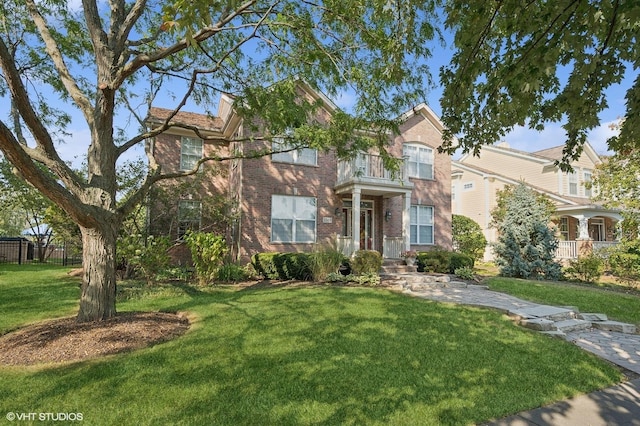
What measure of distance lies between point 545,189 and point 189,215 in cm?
2192

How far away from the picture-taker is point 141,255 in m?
10.5

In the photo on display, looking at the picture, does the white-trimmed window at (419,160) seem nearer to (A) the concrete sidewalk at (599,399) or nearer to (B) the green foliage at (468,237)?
(B) the green foliage at (468,237)

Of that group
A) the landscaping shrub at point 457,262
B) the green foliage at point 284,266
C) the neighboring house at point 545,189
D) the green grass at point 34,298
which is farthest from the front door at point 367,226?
the green grass at point 34,298

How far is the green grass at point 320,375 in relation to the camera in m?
3.22

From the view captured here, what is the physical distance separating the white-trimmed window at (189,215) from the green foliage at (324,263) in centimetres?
522

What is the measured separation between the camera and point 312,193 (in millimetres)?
15180

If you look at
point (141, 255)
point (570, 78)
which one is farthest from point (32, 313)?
point (570, 78)

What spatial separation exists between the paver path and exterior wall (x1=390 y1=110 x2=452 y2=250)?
7.12m

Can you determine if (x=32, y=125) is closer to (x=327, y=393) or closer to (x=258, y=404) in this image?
(x=258, y=404)

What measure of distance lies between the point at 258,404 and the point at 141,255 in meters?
8.58

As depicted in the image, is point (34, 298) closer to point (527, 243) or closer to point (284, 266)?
point (284, 266)

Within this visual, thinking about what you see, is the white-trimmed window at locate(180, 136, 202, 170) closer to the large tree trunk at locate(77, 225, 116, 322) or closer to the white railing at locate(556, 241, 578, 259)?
Answer: the large tree trunk at locate(77, 225, 116, 322)

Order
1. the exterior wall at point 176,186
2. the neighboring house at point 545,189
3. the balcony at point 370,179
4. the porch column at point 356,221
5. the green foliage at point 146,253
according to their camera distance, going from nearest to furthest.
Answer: the green foliage at point 146,253
the exterior wall at point 176,186
the porch column at point 356,221
the balcony at point 370,179
the neighboring house at point 545,189

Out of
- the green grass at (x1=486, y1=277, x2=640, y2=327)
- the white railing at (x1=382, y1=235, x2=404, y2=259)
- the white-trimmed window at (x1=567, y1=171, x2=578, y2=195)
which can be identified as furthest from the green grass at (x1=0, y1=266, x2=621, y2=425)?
the white-trimmed window at (x1=567, y1=171, x2=578, y2=195)
